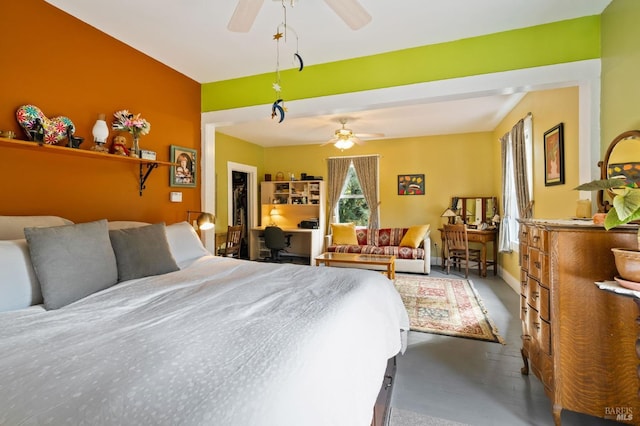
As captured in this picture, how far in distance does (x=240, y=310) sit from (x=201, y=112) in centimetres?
293

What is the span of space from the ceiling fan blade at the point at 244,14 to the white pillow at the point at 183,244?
1.62m

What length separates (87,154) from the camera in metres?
2.16

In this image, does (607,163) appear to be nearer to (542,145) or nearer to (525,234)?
(525,234)

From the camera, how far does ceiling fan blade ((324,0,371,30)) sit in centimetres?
158

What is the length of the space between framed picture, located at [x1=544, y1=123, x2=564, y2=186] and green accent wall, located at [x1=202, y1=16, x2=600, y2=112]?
0.81m

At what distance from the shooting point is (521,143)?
145 inches

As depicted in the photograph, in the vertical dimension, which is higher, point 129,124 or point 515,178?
point 129,124

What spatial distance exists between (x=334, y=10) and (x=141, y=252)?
76.3 inches

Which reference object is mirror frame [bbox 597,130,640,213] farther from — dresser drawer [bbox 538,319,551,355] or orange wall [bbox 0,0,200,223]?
orange wall [bbox 0,0,200,223]

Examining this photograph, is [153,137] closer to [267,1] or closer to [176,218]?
[176,218]

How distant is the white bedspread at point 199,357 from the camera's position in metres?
0.67

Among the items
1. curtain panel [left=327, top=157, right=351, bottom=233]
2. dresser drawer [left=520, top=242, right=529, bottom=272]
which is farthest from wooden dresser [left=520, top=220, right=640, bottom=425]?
curtain panel [left=327, top=157, right=351, bottom=233]

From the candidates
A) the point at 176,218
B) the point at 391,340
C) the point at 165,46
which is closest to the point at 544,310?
the point at 391,340

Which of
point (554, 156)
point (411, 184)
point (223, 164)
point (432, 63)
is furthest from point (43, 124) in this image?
point (411, 184)
